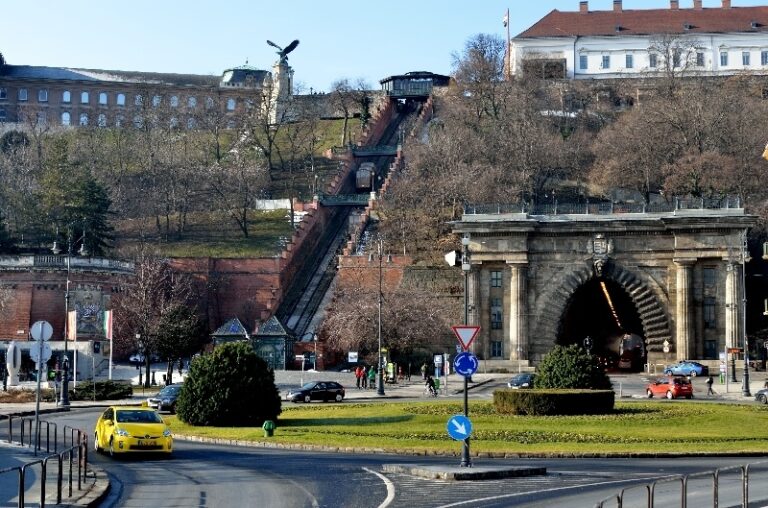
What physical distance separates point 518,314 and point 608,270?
6.77m

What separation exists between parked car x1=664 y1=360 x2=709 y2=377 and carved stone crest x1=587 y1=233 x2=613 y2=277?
31.3ft

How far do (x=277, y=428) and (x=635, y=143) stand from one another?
3169 inches

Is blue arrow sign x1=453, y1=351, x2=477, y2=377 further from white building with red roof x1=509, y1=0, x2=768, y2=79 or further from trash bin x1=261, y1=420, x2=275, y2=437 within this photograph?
white building with red roof x1=509, y1=0, x2=768, y2=79

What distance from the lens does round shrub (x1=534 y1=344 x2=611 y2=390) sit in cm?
5562

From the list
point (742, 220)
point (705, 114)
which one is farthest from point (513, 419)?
point (705, 114)

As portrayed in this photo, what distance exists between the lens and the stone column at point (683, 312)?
304 ft

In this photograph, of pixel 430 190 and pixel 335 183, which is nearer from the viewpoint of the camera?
pixel 430 190

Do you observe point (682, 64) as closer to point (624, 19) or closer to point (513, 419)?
point (624, 19)

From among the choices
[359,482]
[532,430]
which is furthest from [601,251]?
[359,482]

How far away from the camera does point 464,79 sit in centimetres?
15488

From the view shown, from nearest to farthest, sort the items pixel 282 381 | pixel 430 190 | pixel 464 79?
pixel 282 381
pixel 430 190
pixel 464 79

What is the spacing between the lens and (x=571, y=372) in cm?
5569

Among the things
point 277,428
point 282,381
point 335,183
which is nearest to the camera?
point 277,428

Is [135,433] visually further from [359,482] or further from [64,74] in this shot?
[64,74]
